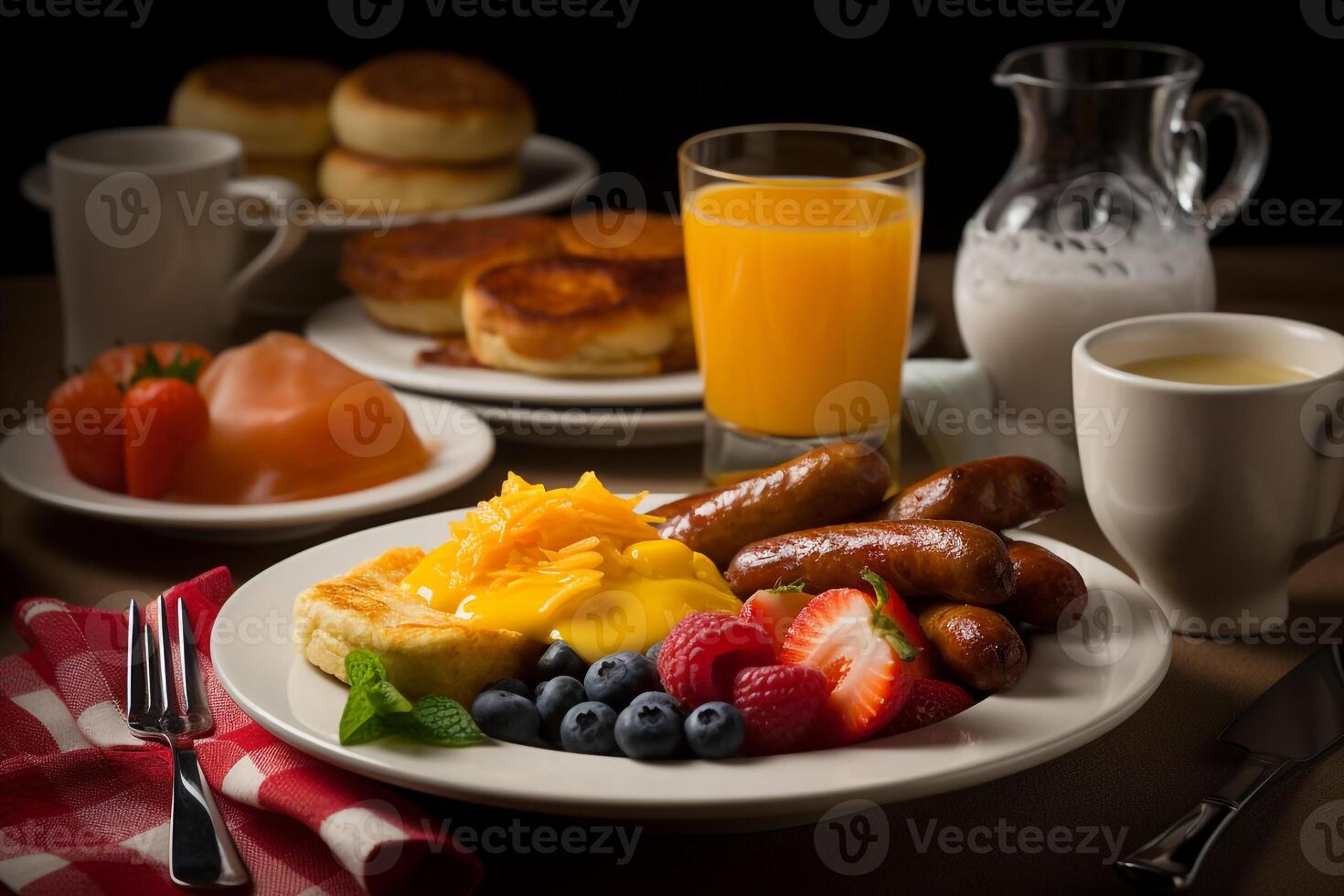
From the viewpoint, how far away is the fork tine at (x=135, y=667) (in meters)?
1.39

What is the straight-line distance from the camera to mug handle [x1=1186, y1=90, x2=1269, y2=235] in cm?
212

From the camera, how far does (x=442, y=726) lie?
48.6 inches

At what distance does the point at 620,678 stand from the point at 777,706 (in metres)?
0.15

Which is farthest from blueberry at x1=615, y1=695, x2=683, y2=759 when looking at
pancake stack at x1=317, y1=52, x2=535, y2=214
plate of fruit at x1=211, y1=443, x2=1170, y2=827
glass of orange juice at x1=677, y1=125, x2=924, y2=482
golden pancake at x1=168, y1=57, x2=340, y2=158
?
golden pancake at x1=168, y1=57, x2=340, y2=158

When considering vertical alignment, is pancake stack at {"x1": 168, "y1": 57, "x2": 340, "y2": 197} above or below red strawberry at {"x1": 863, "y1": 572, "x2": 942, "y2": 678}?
above

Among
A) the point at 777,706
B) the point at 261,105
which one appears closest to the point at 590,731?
the point at 777,706

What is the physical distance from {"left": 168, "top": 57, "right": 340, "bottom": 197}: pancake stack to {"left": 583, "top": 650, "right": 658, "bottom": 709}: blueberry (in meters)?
2.08

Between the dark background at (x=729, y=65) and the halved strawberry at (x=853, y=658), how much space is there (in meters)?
2.29

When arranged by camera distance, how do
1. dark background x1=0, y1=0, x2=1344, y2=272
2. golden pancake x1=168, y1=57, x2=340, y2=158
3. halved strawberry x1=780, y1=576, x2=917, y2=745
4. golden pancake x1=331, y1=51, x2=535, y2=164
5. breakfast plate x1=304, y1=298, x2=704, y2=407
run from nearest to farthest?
halved strawberry x1=780, y1=576, x2=917, y2=745 → breakfast plate x1=304, y1=298, x2=704, y2=407 → golden pancake x1=331, y1=51, x2=535, y2=164 → golden pancake x1=168, y1=57, x2=340, y2=158 → dark background x1=0, y1=0, x2=1344, y2=272

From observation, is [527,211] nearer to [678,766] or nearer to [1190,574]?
[1190,574]

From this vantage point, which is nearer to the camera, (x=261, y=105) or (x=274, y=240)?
(x=274, y=240)

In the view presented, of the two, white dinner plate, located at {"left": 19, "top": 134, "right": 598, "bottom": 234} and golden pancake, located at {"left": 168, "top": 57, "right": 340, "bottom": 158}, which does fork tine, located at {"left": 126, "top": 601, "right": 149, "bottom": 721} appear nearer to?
white dinner plate, located at {"left": 19, "top": 134, "right": 598, "bottom": 234}

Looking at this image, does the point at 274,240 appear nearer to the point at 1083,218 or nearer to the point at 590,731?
the point at 1083,218

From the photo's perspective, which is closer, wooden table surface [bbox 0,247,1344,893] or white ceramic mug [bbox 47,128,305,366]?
wooden table surface [bbox 0,247,1344,893]
